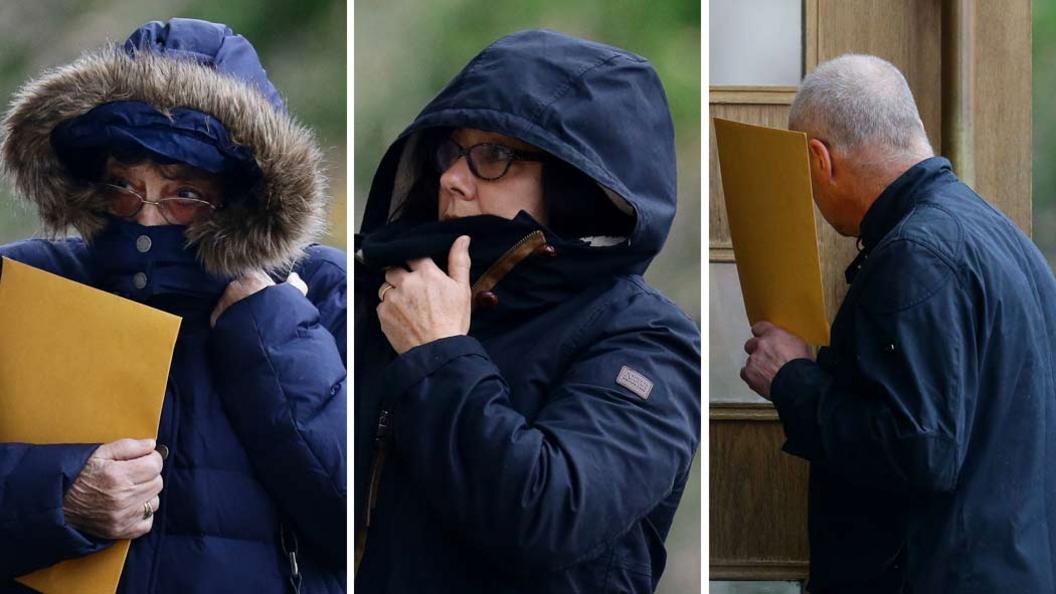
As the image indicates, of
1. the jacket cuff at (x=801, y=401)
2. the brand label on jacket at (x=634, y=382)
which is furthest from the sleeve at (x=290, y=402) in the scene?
the jacket cuff at (x=801, y=401)

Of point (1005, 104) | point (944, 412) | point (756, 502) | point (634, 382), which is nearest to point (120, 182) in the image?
point (634, 382)

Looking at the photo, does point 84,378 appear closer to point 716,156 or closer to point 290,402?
point 290,402

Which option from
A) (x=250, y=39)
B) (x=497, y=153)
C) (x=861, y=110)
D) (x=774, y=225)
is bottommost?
(x=774, y=225)

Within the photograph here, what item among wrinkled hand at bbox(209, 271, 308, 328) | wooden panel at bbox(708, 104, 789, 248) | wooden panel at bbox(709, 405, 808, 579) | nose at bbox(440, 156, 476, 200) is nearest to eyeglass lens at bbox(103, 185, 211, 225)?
wrinkled hand at bbox(209, 271, 308, 328)

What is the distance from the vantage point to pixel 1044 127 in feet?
9.55

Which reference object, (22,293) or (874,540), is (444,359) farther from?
(874,540)

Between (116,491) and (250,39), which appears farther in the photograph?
(250,39)

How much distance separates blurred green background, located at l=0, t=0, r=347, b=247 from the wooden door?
0.82 metres

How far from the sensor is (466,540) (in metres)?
2.06

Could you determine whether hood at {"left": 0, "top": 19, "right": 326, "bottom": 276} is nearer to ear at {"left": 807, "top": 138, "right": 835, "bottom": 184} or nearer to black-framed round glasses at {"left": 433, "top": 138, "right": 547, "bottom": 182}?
black-framed round glasses at {"left": 433, "top": 138, "right": 547, "bottom": 182}

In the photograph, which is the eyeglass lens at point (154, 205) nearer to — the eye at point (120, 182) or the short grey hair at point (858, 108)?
the eye at point (120, 182)

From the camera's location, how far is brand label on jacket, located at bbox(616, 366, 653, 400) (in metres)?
2.05

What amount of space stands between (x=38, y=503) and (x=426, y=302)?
24.7 inches

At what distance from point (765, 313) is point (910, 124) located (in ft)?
1.36
